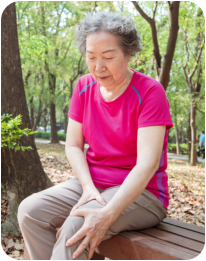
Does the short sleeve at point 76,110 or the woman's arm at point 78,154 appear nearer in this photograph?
the woman's arm at point 78,154

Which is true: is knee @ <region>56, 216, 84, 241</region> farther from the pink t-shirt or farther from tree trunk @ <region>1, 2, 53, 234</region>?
tree trunk @ <region>1, 2, 53, 234</region>

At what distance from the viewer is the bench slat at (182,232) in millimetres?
1875

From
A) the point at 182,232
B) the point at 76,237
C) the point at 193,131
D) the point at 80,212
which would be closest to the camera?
the point at 76,237

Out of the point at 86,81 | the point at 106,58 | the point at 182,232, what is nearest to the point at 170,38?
the point at 86,81

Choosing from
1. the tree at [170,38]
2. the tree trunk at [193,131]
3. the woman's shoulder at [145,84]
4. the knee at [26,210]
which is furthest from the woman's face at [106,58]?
the tree trunk at [193,131]

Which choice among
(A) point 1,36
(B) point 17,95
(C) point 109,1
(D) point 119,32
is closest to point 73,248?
(D) point 119,32

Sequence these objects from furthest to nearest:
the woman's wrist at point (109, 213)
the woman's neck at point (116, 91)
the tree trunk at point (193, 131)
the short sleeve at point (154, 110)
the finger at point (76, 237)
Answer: the tree trunk at point (193, 131)
the woman's neck at point (116, 91)
the short sleeve at point (154, 110)
the woman's wrist at point (109, 213)
the finger at point (76, 237)

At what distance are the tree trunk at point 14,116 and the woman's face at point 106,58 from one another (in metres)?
2.13

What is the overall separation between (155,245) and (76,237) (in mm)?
548

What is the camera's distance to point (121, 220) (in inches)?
66.8

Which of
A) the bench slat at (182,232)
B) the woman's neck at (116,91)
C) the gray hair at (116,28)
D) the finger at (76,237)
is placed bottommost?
the bench slat at (182,232)

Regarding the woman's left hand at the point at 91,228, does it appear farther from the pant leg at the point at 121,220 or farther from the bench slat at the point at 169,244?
the bench slat at the point at 169,244

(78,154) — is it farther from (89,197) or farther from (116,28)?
Result: (116,28)

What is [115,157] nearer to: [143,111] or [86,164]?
[86,164]
